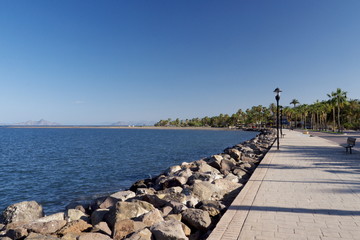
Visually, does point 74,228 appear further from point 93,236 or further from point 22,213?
point 22,213

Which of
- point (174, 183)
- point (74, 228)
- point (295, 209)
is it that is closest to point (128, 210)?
point (74, 228)

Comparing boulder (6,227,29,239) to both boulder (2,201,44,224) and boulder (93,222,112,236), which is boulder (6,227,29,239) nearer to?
boulder (93,222,112,236)

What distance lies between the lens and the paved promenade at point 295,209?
458cm

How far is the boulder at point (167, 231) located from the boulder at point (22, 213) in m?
3.75

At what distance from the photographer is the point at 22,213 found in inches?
265

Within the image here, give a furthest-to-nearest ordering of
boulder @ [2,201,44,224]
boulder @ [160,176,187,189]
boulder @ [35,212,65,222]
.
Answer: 1. boulder @ [160,176,187,189]
2. boulder @ [2,201,44,224]
3. boulder @ [35,212,65,222]

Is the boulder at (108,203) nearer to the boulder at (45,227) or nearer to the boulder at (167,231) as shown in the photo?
the boulder at (45,227)

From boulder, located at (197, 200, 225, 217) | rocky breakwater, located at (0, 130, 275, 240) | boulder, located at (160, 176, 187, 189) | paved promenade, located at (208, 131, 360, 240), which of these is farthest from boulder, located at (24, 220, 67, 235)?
boulder, located at (160, 176, 187, 189)

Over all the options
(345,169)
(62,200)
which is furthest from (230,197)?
(62,200)

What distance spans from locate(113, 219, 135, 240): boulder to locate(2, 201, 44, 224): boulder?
2.88 meters

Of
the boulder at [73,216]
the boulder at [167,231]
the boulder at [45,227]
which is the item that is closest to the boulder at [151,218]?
the boulder at [167,231]

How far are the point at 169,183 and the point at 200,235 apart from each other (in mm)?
4536

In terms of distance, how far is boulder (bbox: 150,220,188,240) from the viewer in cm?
457

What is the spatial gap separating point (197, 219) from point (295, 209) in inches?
90.9
